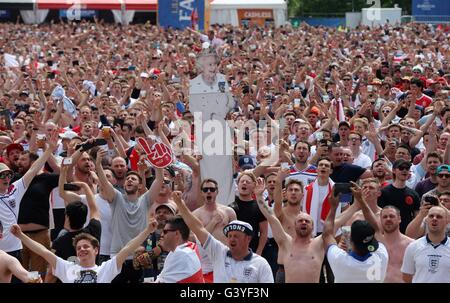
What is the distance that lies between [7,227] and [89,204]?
77cm

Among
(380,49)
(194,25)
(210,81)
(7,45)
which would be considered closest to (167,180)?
(210,81)

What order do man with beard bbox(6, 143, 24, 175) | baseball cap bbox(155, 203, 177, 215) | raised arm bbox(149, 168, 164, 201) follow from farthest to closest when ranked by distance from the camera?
man with beard bbox(6, 143, 24, 175) < raised arm bbox(149, 168, 164, 201) < baseball cap bbox(155, 203, 177, 215)

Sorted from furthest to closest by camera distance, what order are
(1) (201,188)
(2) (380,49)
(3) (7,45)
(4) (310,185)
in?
1. (3) (7,45)
2. (2) (380,49)
3. (4) (310,185)
4. (1) (201,188)

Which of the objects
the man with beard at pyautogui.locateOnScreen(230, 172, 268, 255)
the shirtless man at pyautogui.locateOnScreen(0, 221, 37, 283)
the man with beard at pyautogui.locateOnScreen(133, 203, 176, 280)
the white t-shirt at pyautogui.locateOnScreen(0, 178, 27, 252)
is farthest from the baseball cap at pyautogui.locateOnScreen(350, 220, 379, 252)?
the white t-shirt at pyautogui.locateOnScreen(0, 178, 27, 252)

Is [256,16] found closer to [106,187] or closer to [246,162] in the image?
[246,162]

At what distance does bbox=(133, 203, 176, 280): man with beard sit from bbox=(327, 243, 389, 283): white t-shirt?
1.39 m

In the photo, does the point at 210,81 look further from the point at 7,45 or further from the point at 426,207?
the point at 7,45

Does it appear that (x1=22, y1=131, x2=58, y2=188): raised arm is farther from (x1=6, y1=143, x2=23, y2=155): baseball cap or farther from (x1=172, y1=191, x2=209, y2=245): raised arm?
(x1=172, y1=191, x2=209, y2=245): raised arm

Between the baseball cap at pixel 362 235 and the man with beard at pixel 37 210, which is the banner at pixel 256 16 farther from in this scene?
the baseball cap at pixel 362 235

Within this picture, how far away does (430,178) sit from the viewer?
36.7 feet

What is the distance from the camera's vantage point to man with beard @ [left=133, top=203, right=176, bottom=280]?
9.04 metres

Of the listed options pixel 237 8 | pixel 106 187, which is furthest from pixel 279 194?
pixel 237 8

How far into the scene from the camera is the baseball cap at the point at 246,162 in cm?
1193

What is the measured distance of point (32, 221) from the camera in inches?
431
